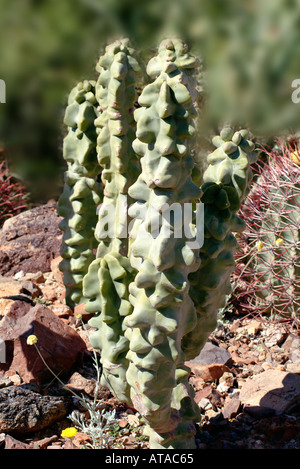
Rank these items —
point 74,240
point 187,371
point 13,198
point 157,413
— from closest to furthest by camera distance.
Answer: point 157,413
point 187,371
point 74,240
point 13,198

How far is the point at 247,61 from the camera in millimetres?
2955

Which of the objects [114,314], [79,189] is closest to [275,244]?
[79,189]

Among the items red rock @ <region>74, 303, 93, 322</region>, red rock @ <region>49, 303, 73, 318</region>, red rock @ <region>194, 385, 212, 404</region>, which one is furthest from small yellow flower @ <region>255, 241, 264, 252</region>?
red rock @ <region>49, 303, 73, 318</region>

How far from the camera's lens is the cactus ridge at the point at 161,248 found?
1649 millimetres

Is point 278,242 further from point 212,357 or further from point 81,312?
point 81,312

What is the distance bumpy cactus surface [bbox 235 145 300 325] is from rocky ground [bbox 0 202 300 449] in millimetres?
126

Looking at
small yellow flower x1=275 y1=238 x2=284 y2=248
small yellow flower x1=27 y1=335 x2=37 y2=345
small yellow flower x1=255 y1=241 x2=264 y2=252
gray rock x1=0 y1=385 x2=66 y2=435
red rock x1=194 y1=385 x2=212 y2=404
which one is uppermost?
small yellow flower x1=275 y1=238 x2=284 y2=248

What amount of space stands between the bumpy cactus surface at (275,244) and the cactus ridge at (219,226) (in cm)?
92

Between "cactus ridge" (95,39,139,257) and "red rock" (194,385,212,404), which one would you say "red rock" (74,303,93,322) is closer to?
"cactus ridge" (95,39,139,257)

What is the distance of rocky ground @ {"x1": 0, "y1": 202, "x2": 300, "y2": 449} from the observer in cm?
214

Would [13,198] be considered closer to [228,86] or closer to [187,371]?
[228,86]

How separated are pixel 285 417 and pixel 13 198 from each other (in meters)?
3.13

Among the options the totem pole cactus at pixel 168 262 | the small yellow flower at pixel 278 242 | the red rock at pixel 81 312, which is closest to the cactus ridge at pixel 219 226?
the totem pole cactus at pixel 168 262
